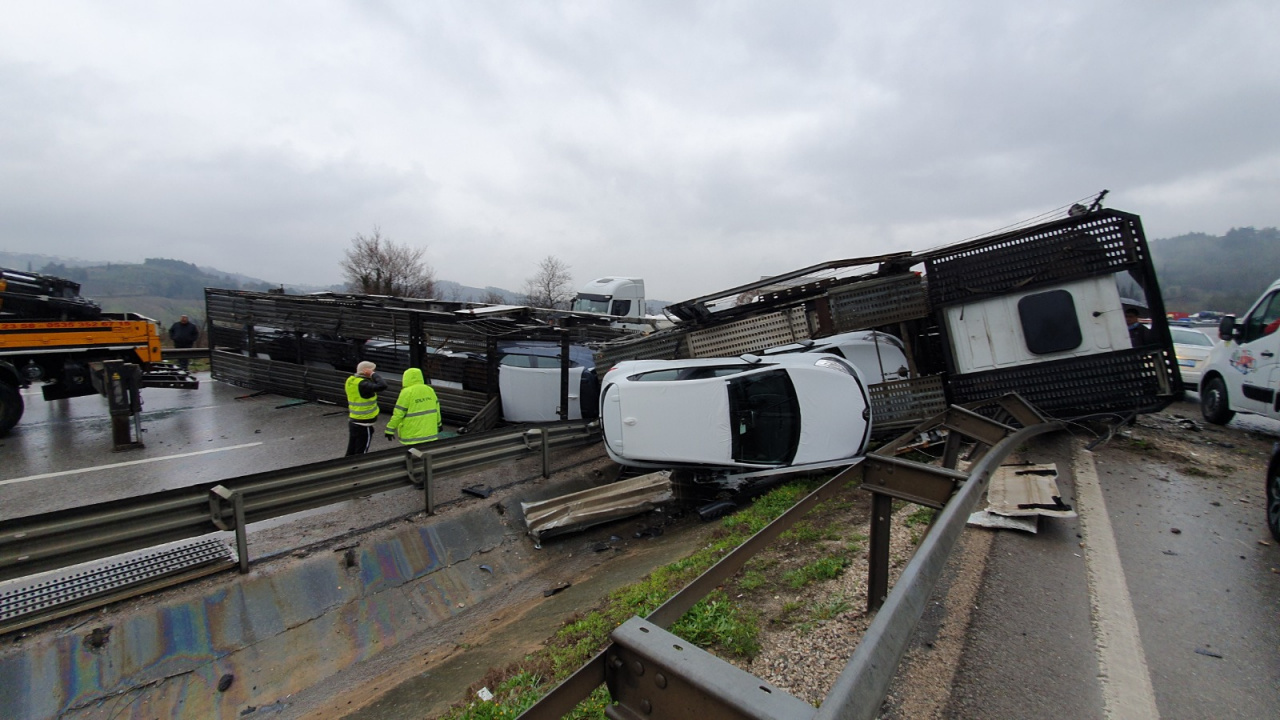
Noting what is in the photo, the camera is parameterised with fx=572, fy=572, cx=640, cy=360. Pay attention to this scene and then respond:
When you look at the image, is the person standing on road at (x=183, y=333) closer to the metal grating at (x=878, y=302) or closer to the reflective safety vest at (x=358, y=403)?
the reflective safety vest at (x=358, y=403)

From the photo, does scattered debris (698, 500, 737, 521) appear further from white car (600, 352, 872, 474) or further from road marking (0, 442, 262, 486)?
road marking (0, 442, 262, 486)

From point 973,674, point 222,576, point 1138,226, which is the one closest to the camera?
point 973,674

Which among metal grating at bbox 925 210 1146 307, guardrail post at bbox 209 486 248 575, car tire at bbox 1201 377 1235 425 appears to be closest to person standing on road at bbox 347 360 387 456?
guardrail post at bbox 209 486 248 575

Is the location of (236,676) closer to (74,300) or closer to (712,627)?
(712,627)

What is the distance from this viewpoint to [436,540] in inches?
228

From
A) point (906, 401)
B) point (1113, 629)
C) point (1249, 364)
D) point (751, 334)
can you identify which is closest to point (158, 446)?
point (751, 334)

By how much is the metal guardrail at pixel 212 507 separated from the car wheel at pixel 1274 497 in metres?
6.98

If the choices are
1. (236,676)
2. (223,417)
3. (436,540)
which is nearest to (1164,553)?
(436,540)

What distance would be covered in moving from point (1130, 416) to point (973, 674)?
23.0ft

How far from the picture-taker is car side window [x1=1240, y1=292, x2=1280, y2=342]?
7.27 meters

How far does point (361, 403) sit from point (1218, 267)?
7634 cm

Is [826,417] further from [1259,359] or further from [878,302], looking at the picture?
[1259,359]

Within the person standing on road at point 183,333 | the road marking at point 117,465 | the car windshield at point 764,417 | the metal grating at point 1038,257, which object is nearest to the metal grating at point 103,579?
the road marking at point 117,465

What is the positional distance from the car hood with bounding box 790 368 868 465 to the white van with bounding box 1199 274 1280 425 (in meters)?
4.93
